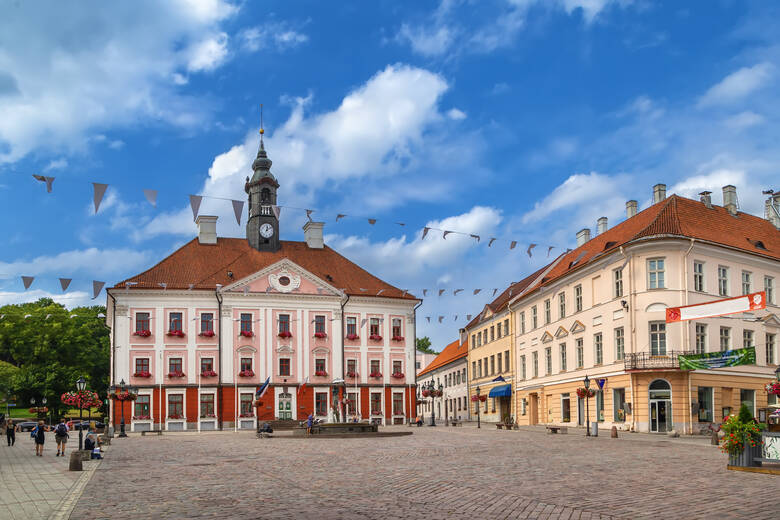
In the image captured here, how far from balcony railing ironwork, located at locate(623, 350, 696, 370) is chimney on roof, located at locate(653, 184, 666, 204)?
1156 centimetres

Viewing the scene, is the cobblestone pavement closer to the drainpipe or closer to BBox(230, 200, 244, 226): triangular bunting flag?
BBox(230, 200, 244, 226): triangular bunting flag

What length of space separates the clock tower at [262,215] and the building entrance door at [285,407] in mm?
12721

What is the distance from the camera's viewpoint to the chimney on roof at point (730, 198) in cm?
4681

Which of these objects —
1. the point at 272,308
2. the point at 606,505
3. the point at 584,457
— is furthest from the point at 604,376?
the point at 606,505

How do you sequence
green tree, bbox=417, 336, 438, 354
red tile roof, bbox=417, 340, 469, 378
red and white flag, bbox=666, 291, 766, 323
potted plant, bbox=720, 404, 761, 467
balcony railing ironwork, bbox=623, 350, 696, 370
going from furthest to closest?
green tree, bbox=417, 336, 438, 354
red tile roof, bbox=417, 340, 469, 378
balcony railing ironwork, bbox=623, 350, 696, 370
red and white flag, bbox=666, 291, 766, 323
potted plant, bbox=720, 404, 761, 467

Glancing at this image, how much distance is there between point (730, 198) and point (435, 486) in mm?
37838

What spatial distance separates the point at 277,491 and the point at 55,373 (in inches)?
2632

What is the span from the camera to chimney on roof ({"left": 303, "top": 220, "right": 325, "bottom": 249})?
6812 cm

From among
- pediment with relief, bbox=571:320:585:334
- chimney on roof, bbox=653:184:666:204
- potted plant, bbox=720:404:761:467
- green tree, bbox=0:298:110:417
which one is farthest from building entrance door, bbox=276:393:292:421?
potted plant, bbox=720:404:761:467

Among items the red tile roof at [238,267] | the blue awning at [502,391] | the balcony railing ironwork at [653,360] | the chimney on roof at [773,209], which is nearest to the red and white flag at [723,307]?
the balcony railing ironwork at [653,360]

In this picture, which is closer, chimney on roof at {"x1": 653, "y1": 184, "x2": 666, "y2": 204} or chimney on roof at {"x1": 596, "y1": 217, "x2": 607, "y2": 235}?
chimney on roof at {"x1": 653, "y1": 184, "x2": 666, "y2": 204}

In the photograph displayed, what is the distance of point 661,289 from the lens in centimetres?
3966

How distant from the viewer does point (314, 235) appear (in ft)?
225

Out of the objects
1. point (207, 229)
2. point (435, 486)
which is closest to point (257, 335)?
point (207, 229)
